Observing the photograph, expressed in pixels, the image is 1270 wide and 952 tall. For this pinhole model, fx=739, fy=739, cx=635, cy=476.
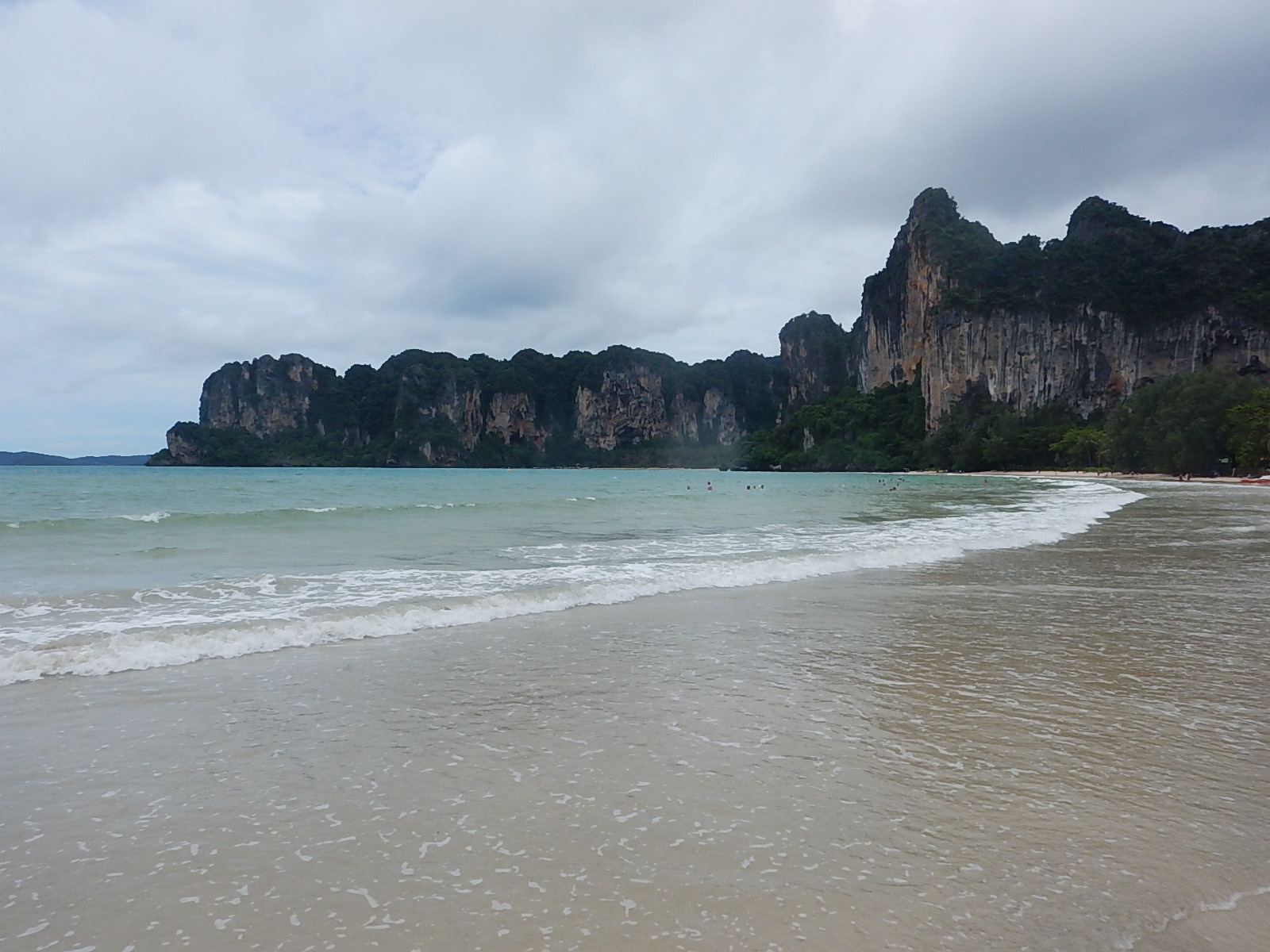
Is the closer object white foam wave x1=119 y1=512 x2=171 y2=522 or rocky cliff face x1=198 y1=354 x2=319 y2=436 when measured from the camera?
white foam wave x1=119 y1=512 x2=171 y2=522

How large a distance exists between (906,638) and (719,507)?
2627 cm

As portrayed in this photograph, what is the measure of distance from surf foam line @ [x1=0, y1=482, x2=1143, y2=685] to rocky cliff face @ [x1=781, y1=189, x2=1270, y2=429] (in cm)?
10453

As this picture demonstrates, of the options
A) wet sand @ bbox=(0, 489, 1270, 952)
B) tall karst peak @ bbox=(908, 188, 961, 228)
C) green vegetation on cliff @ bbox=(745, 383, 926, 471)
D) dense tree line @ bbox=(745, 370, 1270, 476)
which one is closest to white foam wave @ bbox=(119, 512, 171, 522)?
wet sand @ bbox=(0, 489, 1270, 952)

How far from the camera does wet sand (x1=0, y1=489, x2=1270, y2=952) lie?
2547mm

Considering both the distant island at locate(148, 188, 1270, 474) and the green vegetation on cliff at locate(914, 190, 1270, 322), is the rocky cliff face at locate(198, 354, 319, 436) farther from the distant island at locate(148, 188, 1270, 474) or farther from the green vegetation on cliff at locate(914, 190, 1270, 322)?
the green vegetation on cliff at locate(914, 190, 1270, 322)

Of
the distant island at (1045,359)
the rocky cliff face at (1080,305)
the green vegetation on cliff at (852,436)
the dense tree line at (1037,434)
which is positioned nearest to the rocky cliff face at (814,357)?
the distant island at (1045,359)

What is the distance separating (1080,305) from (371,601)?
11938cm

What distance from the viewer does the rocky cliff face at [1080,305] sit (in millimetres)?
96688

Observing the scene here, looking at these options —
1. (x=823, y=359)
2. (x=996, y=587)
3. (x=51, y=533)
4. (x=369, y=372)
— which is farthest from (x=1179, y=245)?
(x=369, y=372)

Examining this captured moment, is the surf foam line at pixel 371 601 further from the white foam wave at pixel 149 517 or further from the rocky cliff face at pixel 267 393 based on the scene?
the rocky cliff face at pixel 267 393

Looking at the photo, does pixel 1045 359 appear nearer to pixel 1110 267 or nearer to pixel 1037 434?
pixel 1110 267

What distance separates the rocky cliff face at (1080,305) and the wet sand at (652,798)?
115 metres

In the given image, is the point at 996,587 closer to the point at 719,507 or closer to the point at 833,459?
the point at 719,507

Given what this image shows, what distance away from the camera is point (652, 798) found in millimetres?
3469
